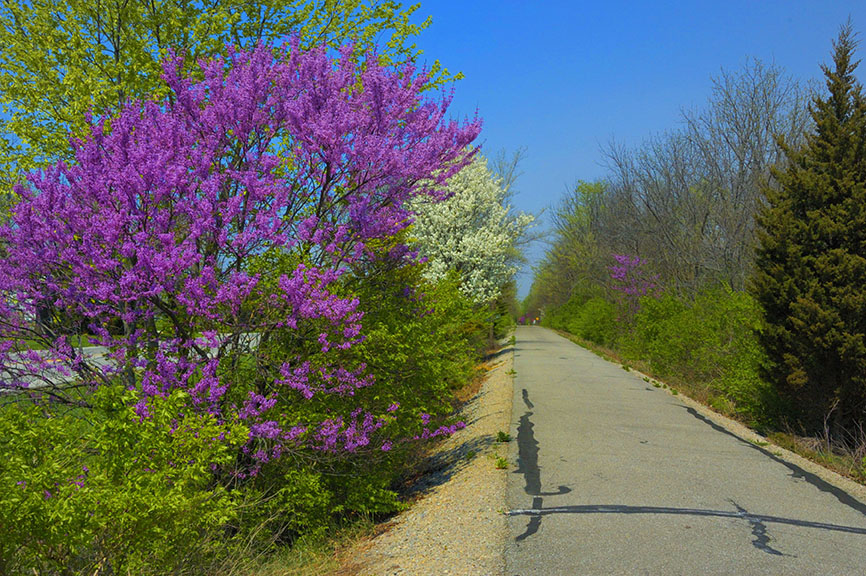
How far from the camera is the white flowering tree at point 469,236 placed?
65.9 feet

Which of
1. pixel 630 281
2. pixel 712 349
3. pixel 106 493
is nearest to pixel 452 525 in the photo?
Answer: pixel 106 493

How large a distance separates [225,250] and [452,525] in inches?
140

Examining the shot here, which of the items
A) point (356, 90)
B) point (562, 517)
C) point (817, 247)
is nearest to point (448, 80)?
point (356, 90)

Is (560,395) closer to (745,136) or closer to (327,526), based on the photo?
(327,526)

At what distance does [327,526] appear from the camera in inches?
272

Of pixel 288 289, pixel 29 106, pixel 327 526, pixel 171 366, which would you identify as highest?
pixel 29 106

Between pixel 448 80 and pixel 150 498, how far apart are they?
31.7ft

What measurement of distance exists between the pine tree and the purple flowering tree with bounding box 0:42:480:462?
581 cm

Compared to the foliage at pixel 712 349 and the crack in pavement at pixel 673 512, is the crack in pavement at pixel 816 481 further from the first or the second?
the foliage at pixel 712 349

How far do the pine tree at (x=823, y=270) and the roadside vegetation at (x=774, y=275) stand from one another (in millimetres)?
18

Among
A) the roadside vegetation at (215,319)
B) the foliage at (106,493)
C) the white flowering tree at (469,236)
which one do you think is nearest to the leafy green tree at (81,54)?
the roadside vegetation at (215,319)

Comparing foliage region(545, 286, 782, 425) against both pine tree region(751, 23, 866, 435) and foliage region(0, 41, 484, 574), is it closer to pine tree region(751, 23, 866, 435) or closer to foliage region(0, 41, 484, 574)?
pine tree region(751, 23, 866, 435)

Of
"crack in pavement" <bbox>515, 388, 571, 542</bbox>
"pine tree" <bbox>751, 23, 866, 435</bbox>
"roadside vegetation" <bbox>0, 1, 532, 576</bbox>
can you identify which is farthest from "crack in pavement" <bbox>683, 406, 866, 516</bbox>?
→ "roadside vegetation" <bbox>0, 1, 532, 576</bbox>

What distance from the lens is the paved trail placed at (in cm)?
489
